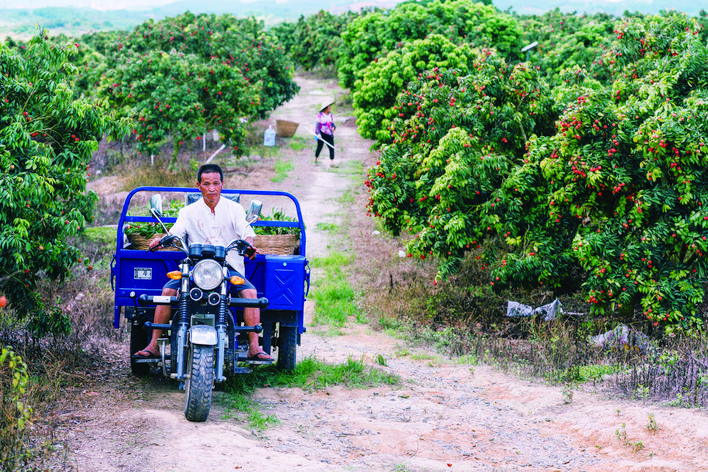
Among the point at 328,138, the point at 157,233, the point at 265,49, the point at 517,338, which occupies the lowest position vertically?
the point at 517,338

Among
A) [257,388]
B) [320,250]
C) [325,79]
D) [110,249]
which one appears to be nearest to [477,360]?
[257,388]

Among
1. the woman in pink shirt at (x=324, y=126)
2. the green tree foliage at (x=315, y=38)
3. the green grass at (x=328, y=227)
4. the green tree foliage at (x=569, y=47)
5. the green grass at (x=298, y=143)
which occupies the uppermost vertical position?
the green tree foliage at (x=315, y=38)

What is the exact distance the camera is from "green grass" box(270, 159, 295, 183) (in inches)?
859

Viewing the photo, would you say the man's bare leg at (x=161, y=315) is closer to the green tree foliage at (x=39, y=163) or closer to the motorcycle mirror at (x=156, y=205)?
the motorcycle mirror at (x=156, y=205)

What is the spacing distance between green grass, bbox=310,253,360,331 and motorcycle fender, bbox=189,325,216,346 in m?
4.87

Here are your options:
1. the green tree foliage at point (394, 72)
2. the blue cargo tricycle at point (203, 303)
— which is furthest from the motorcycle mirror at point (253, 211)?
the green tree foliage at point (394, 72)

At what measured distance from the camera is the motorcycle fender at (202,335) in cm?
564

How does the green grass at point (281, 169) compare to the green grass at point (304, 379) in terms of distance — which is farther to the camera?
the green grass at point (281, 169)

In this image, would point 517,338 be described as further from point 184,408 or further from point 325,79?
point 325,79

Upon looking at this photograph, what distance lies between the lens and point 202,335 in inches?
224

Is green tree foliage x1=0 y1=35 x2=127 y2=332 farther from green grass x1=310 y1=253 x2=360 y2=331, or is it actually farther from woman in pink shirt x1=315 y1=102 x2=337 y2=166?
woman in pink shirt x1=315 y1=102 x2=337 y2=166

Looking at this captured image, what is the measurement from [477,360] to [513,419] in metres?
2.24

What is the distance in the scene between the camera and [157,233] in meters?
7.91

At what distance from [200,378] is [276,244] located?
2.60 meters
